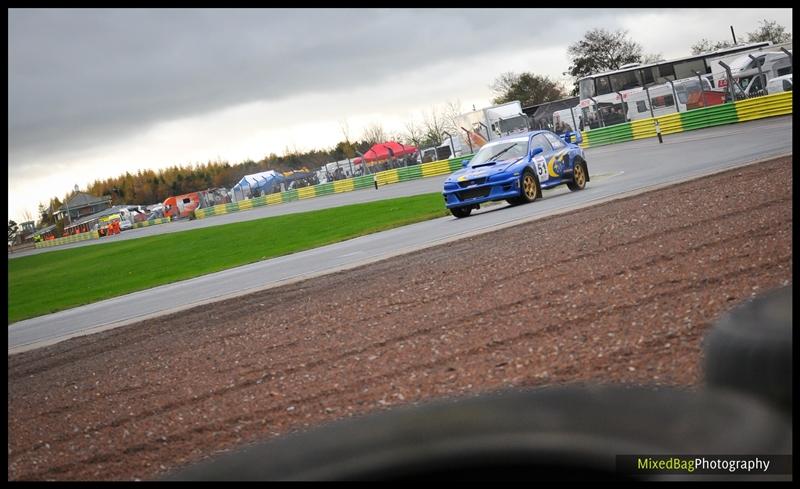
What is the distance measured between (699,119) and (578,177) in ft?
63.8

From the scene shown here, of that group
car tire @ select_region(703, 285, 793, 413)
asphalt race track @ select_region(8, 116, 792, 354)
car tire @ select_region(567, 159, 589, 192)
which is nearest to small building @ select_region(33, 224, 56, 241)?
asphalt race track @ select_region(8, 116, 792, 354)

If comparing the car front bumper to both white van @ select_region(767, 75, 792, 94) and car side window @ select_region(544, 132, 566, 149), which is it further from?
white van @ select_region(767, 75, 792, 94)

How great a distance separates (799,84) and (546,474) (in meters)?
9.37

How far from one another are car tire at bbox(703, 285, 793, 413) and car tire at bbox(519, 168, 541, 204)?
590 inches

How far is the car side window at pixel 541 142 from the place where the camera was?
19.5 m

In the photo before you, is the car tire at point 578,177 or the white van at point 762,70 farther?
the white van at point 762,70

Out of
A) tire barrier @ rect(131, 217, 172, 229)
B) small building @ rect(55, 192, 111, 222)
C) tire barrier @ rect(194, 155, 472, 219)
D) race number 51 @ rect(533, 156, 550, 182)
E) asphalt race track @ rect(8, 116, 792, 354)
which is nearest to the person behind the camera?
asphalt race track @ rect(8, 116, 792, 354)

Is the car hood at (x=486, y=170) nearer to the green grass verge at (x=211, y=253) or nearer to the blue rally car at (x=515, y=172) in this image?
the blue rally car at (x=515, y=172)

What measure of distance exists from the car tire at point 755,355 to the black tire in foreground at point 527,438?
9cm

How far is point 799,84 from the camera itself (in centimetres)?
1052

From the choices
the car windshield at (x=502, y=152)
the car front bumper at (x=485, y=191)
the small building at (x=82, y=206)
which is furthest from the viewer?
the small building at (x=82, y=206)

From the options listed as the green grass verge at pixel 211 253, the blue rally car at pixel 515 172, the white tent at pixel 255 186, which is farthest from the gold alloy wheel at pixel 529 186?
the white tent at pixel 255 186

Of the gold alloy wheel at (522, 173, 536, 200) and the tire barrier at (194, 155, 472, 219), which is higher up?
the tire barrier at (194, 155, 472, 219)

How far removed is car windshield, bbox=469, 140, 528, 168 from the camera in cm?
1917
